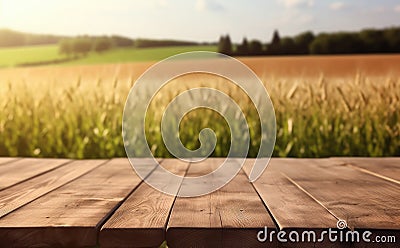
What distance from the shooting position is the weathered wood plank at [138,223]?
1.26m

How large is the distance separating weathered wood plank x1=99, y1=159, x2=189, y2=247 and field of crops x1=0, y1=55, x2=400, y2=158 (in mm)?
2541

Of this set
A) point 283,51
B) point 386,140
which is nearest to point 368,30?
point 283,51

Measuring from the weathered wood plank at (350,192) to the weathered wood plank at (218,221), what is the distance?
0.20 metres

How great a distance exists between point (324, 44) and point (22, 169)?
2456cm

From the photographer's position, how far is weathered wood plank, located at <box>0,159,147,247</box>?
127 cm

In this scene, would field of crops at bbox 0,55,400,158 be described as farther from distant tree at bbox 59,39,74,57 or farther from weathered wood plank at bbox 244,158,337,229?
distant tree at bbox 59,39,74,57

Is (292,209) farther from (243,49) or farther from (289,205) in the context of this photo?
(243,49)

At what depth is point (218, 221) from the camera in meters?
1.32

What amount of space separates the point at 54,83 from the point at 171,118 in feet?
3.26

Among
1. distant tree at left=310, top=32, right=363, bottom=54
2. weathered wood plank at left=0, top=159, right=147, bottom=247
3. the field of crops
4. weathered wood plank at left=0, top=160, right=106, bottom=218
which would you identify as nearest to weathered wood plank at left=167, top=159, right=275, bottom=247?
weathered wood plank at left=0, top=159, right=147, bottom=247

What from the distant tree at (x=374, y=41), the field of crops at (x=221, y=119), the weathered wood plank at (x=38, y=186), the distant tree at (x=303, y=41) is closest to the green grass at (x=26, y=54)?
the distant tree at (x=303, y=41)

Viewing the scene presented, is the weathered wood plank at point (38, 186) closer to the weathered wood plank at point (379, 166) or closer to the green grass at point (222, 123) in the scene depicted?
the weathered wood plank at point (379, 166)

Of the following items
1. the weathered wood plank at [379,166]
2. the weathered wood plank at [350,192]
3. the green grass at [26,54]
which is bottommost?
the green grass at [26,54]

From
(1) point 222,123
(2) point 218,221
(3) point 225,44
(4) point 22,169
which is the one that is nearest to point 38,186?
(4) point 22,169
